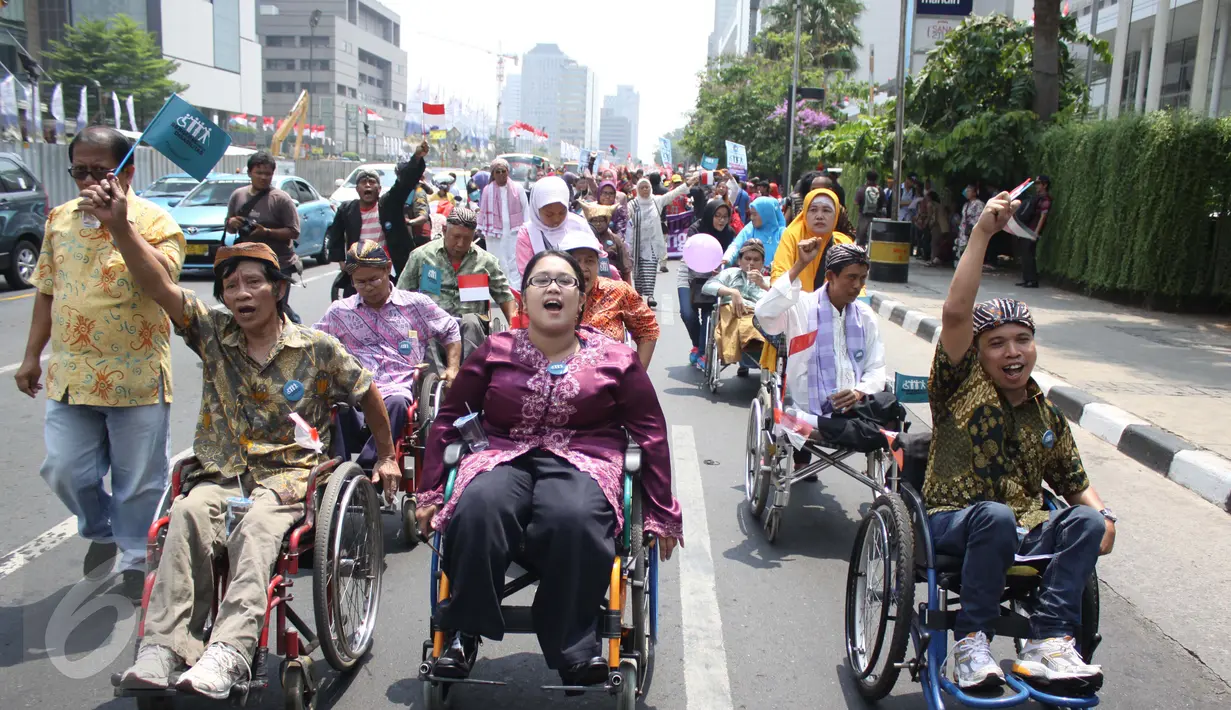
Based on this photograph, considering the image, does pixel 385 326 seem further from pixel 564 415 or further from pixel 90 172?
pixel 564 415

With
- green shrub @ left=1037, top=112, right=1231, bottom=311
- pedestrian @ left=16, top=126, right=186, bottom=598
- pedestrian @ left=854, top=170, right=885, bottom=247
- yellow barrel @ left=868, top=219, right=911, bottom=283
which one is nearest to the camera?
pedestrian @ left=16, top=126, right=186, bottom=598

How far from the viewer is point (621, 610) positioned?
10.7 ft

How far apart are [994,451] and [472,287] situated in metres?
3.91

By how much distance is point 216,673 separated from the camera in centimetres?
297

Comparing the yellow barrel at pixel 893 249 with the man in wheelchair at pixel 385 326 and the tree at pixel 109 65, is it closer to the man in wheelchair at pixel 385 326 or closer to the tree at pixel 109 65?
the man in wheelchair at pixel 385 326

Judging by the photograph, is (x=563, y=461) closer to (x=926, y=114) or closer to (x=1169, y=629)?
(x=1169, y=629)

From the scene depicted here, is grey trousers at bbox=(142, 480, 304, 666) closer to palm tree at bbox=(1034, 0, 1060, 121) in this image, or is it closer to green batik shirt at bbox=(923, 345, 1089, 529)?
green batik shirt at bbox=(923, 345, 1089, 529)

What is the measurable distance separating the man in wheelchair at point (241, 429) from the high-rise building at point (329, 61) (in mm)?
84865

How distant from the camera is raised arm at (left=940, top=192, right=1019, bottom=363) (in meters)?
3.46

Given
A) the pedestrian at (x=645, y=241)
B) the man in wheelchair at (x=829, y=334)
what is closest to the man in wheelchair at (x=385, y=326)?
the man in wheelchair at (x=829, y=334)

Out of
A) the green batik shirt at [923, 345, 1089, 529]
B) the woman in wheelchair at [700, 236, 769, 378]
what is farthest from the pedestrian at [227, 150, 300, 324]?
the green batik shirt at [923, 345, 1089, 529]

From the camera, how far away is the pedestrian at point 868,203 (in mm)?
21172

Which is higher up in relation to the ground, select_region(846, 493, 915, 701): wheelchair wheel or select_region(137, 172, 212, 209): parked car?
select_region(137, 172, 212, 209): parked car

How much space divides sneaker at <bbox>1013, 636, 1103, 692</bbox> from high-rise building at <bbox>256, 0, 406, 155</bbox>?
86305 mm
